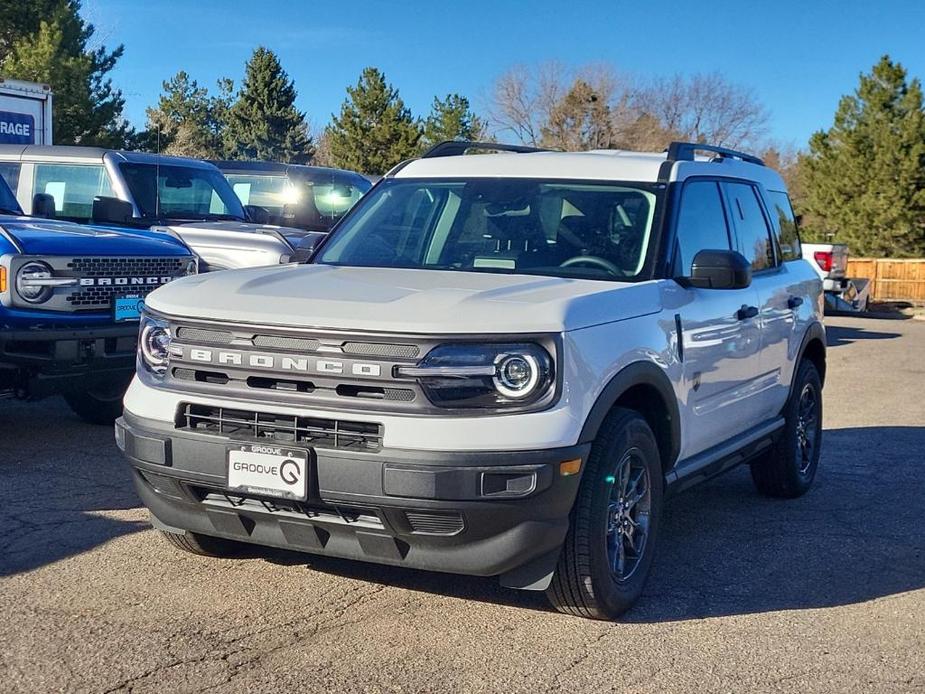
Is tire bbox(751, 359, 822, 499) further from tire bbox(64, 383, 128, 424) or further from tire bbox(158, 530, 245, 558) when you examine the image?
tire bbox(64, 383, 128, 424)

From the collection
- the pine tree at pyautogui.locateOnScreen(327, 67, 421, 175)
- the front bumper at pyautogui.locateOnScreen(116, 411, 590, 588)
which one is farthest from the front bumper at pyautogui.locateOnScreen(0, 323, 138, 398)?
the pine tree at pyautogui.locateOnScreen(327, 67, 421, 175)

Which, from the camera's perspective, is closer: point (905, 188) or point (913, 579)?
point (913, 579)

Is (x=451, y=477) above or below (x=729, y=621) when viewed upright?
above

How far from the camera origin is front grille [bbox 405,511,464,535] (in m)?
3.97

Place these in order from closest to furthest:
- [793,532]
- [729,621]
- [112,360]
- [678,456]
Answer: [729,621], [678,456], [793,532], [112,360]

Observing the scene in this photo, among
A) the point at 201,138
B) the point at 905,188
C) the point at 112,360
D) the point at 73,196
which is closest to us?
the point at 112,360

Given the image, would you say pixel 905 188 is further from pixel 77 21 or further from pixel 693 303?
pixel 693 303

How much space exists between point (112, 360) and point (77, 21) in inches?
1243

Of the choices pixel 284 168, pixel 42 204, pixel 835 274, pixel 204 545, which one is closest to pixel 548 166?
pixel 204 545

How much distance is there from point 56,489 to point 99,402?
6.27ft

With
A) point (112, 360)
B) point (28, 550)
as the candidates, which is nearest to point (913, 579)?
point (28, 550)

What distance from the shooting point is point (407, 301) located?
4227 mm

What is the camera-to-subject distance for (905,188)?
113 feet

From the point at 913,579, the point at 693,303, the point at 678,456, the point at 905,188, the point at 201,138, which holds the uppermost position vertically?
the point at 201,138
